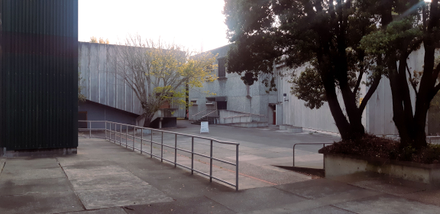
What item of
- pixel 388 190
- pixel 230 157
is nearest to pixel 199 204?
pixel 388 190

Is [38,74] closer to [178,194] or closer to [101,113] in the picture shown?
[178,194]

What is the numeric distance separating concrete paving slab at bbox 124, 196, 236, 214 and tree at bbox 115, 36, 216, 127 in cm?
2198

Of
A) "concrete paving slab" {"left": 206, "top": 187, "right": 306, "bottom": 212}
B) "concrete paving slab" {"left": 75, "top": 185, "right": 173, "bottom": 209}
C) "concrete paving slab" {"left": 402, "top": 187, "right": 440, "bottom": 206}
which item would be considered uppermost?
"concrete paving slab" {"left": 75, "top": 185, "right": 173, "bottom": 209}

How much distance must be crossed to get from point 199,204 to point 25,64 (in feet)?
28.2

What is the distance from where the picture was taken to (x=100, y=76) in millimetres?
32031

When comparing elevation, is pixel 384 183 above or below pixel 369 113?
below

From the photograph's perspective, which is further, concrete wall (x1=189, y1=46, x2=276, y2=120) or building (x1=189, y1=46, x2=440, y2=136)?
concrete wall (x1=189, y1=46, x2=276, y2=120)

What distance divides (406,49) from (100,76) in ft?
91.6

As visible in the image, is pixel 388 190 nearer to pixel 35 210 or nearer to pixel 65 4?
pixel 35 210

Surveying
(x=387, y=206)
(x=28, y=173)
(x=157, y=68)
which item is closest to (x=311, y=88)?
(x=387, y=206)

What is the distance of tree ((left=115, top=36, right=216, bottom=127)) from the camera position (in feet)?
93.4

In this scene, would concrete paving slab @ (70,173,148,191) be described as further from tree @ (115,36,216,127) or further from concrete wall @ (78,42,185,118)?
concrete wall @ (78,42,185,118)

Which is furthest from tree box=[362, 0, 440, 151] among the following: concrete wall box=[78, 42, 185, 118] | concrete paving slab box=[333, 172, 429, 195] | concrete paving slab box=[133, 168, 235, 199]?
concrete wall box=[78, 42, 185, 118]

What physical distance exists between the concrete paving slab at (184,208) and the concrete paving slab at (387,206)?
7.16ft
